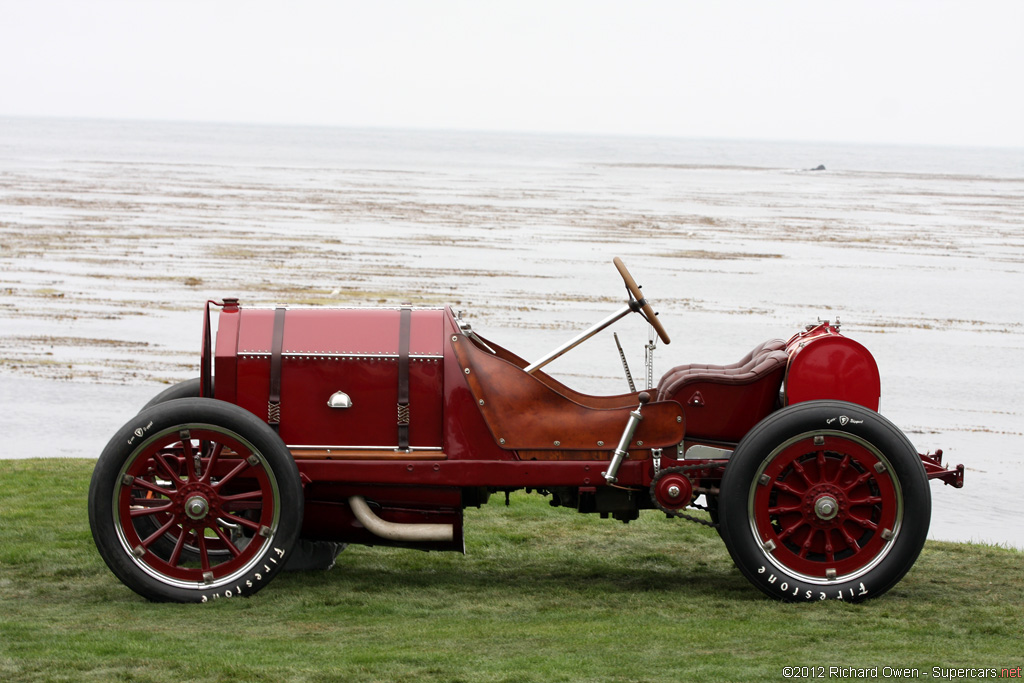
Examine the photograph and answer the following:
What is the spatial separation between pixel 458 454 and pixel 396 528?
0.46 metres

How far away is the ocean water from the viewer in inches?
496

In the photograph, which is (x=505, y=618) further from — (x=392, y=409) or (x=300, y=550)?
(x=300, y=550)

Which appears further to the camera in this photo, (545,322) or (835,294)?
(835,294)

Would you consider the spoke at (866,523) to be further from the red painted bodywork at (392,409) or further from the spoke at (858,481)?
the red painted bodywork at (392,409)

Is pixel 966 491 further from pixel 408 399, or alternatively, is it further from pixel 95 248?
pixel 95 248

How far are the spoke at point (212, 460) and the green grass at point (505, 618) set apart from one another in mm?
575

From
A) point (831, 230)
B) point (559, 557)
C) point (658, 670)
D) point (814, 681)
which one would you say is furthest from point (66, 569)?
point (831, 230)

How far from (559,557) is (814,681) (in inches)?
98.5

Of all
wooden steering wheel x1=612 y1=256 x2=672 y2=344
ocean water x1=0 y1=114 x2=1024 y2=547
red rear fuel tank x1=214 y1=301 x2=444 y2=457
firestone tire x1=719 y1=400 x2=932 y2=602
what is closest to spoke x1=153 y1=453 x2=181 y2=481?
red rear fuel tank x1=214 y1=301 x2=444 y2=457

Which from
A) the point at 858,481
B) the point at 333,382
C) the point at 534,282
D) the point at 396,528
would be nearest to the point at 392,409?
the point at 333,382

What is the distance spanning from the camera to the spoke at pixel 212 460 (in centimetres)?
573

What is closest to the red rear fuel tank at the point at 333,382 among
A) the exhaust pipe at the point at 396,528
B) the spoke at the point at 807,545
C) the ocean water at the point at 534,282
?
the exhaust pipe at the point at 396,528

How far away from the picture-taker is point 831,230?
34.1m

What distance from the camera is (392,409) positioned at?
6055mm
